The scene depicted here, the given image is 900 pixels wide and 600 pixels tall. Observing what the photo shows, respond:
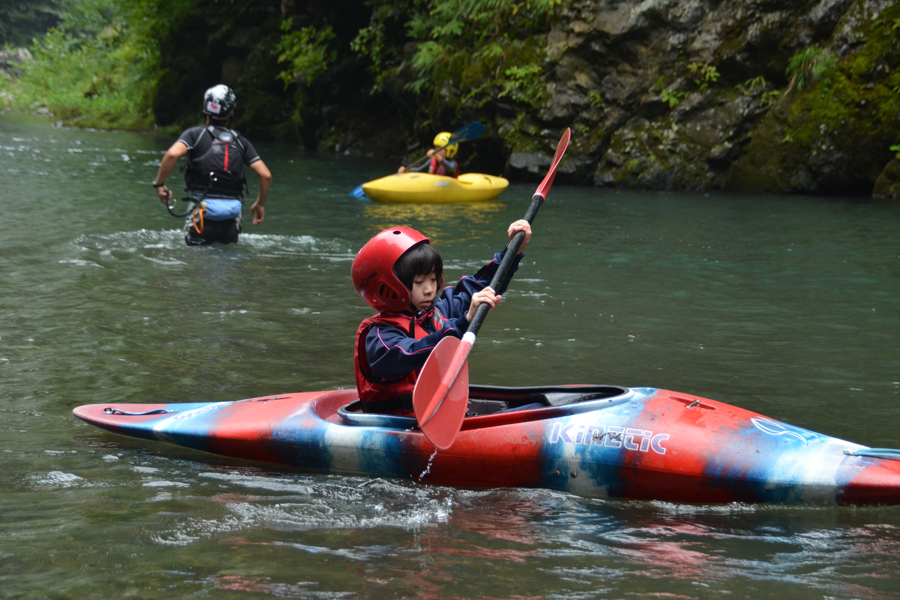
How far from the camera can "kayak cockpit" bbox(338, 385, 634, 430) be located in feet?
10.8

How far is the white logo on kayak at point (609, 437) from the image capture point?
3111 mm

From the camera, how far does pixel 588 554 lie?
2623 millimetres

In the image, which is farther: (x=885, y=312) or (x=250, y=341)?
(x=885, y=312)

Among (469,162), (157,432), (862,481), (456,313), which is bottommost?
(157,432)

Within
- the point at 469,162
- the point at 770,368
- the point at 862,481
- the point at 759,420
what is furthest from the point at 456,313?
the point at 469,162

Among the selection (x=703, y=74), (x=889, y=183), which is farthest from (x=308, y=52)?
(x=889, y=183)

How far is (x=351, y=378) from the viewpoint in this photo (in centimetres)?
466

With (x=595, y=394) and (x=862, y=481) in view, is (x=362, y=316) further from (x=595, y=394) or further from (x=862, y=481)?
(x=862, y=481)

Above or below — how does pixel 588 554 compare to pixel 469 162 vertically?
below

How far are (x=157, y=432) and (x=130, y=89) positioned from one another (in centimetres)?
3248

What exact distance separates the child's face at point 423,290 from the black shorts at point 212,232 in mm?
5077

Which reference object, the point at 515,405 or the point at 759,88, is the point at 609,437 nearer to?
the point at 515,405

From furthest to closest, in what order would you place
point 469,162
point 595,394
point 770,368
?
point 469,162 → point 770,368 → point 595,394

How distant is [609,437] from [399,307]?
973mm
